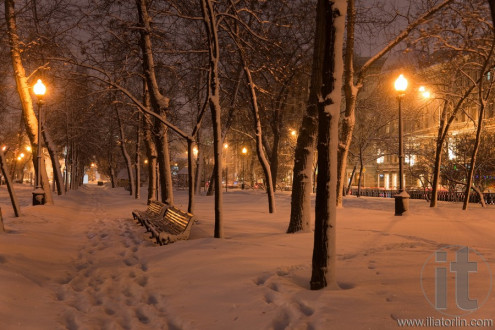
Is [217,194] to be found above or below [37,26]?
below

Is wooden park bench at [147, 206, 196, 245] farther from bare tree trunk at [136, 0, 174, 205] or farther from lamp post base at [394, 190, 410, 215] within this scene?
lamp post base at [394, 190, 410, 215]

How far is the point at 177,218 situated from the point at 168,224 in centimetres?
54

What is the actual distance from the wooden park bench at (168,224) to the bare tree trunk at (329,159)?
4564mm

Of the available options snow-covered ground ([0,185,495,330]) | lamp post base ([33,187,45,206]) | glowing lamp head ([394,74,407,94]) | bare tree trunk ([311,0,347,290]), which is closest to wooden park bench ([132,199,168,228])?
snow-covered ground ([0,185,495,330])

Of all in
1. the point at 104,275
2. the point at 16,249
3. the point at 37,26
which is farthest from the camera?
the point at 37,26

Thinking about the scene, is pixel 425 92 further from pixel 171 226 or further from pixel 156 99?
pixel 171 226

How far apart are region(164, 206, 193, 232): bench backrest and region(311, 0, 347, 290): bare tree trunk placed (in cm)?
468

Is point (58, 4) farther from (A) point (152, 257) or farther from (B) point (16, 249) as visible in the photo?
(A) point (152, 257)

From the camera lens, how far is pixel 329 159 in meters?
4.88

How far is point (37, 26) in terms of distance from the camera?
15711 mm

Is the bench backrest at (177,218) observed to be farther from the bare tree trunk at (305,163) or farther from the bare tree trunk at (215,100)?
the bare tree trunk at (305,163)

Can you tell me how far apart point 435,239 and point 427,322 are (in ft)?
16.9

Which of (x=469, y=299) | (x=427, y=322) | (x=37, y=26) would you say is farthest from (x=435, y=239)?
(x=37, y=26)

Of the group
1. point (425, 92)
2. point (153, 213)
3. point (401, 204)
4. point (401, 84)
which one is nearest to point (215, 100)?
point (153, 213)
